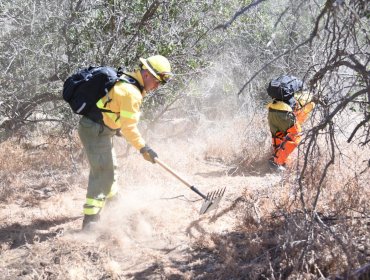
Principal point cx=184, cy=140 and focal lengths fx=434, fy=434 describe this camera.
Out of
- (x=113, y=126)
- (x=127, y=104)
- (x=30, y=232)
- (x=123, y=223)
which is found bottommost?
(x=30, y=232)

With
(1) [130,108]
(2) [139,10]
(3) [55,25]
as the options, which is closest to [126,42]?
(2) [139,10]

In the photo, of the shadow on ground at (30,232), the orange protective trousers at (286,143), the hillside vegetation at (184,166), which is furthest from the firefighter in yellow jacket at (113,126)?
the orange protective trousers at (286,143)

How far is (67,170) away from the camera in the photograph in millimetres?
7254

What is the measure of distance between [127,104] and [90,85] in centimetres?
52

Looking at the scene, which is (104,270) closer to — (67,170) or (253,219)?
(253,219)

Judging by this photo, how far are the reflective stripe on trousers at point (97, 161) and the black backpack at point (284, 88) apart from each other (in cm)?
288

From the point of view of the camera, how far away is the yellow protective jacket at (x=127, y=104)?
4.59m

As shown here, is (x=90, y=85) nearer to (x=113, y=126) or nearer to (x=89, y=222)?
(x=113, y=126)

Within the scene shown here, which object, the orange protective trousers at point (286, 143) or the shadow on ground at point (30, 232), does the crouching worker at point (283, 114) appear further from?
the shadow on ground at point (30, 232)

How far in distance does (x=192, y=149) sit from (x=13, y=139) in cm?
349

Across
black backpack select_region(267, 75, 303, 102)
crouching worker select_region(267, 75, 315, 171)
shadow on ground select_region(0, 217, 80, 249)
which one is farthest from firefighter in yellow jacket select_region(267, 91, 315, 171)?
shadow on ground select_region(0, 217, 80, 249)

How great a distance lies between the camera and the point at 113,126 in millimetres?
4984

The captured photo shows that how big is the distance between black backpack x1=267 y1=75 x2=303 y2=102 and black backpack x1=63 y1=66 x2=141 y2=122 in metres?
2.77


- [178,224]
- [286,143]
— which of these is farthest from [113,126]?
[286,143]
